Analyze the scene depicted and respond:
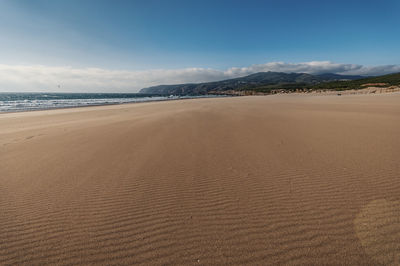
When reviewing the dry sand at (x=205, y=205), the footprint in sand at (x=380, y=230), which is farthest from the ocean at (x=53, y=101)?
the footprint in sand at (x=380, y=230)

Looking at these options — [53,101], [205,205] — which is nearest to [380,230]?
[205,205]

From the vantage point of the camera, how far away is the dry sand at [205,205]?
2576mm

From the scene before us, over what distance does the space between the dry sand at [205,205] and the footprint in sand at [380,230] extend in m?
0.01

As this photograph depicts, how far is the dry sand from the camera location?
8.45ft

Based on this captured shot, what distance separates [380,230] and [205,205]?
2.76 metres

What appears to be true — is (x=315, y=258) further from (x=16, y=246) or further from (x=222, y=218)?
(x=16, y=246)

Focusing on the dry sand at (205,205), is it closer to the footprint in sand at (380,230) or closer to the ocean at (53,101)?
the footprint in sand at (380,230)

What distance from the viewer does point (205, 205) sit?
355 cm

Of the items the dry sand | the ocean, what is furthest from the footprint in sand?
the ocean

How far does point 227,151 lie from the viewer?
6480mm

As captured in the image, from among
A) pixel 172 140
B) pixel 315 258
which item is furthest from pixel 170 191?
pixel 172 140

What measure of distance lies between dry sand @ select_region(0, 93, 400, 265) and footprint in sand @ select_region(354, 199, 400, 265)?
0.01 m

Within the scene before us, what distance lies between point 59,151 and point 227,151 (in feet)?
20.8

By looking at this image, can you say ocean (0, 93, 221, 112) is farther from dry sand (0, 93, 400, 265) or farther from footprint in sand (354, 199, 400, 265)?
footprint in sand (354, 199, 400, 265)
